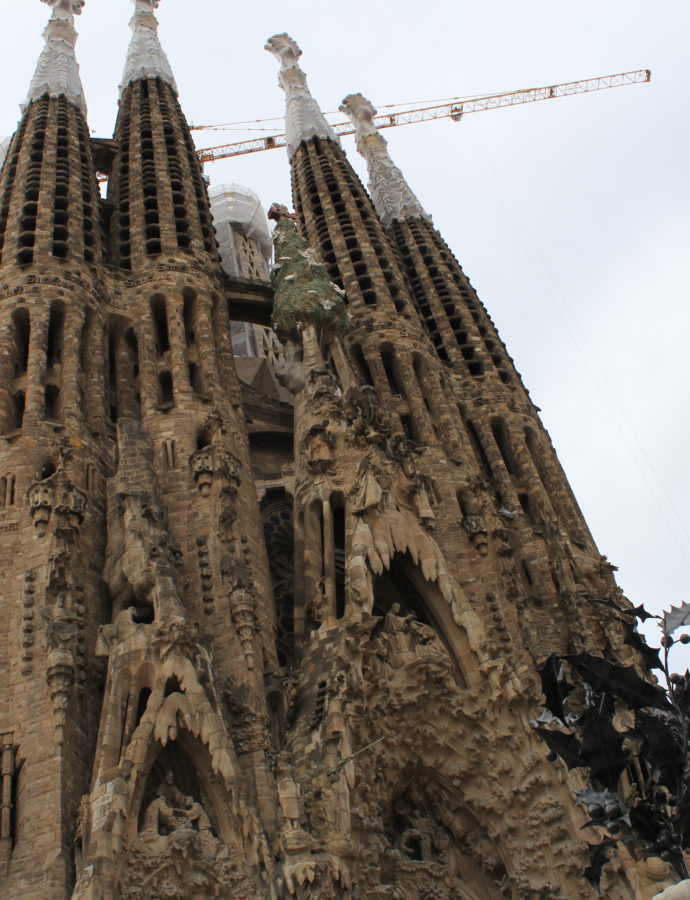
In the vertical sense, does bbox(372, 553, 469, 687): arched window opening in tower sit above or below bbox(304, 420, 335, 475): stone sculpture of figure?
below

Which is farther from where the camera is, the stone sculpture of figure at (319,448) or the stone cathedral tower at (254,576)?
the stone sculpture of figure at (319,448)

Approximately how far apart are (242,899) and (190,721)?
2131 mm

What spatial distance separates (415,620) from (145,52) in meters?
21.7

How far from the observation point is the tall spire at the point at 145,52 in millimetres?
30500

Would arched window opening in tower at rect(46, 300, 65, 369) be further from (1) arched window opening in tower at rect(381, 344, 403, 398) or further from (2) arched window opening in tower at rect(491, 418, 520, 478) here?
(2) arched window opening in tower at rect(491, 418, 520, 478)

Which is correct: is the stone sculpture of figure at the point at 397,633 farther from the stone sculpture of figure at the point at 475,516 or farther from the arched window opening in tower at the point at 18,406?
the arched window opening in tower at the point at 18,406

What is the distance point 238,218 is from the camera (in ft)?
136

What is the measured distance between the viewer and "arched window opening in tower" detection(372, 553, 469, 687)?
16031 mm

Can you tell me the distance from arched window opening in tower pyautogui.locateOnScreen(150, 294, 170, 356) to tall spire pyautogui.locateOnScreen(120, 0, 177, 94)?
11.4 metres

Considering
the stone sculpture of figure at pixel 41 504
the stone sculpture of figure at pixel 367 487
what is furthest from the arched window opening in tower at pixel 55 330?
the stone sculpture of figure at pixel 367 487

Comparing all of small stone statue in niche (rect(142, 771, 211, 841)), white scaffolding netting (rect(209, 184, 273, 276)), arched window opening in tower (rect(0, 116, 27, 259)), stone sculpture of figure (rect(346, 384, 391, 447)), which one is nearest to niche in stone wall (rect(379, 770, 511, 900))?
small stone statue in niche (rect(142, 771, 211, 841))

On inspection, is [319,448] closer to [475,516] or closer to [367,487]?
[367,487]

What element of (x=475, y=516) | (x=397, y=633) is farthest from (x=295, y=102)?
(x=397, y=633)

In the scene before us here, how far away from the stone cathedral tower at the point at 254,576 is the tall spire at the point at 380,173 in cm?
540
